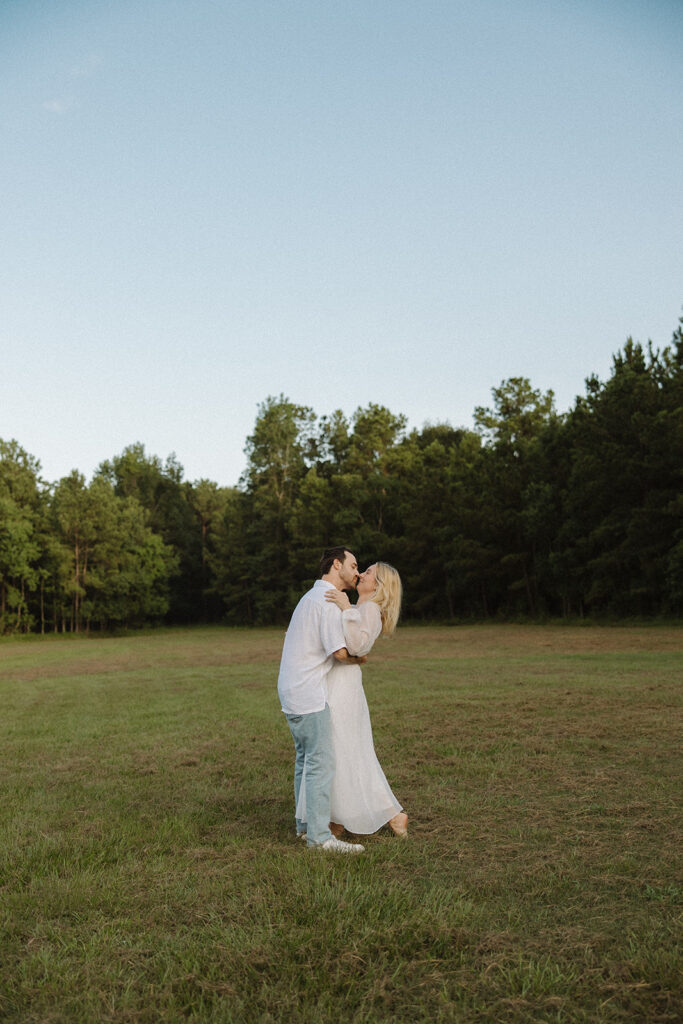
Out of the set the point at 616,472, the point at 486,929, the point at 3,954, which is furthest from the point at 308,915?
the point at 616,472

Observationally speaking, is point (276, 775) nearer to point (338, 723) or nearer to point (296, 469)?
point (338, 723)

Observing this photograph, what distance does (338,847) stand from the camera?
17.1 feet

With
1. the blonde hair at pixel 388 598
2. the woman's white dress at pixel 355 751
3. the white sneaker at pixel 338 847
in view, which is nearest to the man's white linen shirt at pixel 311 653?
the woman's white dress at pixel 355 751

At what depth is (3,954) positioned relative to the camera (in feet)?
12.0

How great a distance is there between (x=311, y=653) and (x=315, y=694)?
286 millimetres

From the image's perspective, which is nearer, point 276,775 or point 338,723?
point 338,723

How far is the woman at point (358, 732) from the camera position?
17.8 feet

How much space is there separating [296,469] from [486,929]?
60333mm

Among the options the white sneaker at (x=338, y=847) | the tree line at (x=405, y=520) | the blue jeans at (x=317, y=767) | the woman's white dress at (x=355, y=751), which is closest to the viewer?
the white sneaker at (x=338, y=847)

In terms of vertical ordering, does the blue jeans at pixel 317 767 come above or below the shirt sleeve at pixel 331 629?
below

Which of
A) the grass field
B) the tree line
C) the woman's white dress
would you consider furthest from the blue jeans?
the tree line

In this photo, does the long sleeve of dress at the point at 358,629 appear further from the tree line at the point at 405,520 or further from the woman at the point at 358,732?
the tree line at the point at 405,520

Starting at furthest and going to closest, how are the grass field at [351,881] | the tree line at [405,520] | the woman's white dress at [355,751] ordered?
Answer: the tree line at [405,520], the woman's white dress at [355,751], the grass field at [351,881]

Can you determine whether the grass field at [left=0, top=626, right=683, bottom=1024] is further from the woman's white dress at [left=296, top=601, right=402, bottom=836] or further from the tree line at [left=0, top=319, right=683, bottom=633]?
the tree line at [left=0, top=319, right=683, bottom=633]
